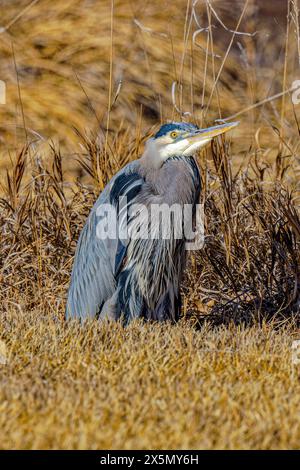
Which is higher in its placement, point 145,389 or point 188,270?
point 188,270

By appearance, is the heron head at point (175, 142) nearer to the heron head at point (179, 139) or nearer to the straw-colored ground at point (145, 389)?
the heron head at point (179, 139)

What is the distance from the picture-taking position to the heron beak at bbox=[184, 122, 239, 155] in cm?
445

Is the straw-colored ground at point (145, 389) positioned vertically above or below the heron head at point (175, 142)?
below

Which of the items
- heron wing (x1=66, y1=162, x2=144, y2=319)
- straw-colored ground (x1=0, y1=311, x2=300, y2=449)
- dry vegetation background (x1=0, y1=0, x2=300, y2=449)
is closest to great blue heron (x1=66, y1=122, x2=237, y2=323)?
heron wing (x1=66, y1=162, x2=144, y2=319)

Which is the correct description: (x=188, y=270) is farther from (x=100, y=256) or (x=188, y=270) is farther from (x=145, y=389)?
(x=145, y=389)

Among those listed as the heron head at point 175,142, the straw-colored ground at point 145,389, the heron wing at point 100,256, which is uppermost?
the heron head at point 175,142

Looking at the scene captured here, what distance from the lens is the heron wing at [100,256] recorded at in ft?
15.4

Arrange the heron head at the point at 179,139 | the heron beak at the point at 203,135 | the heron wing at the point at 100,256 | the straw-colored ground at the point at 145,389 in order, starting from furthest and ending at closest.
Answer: the heron wing at the point at 100,256
the heron head at the point at 179,139
the heron beak at the point at 203,135
the straw-colored ground at the point at 145,389

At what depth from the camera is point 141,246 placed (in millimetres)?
4762

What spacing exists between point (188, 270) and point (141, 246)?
0.70m

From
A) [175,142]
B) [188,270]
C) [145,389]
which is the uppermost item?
[175,142]

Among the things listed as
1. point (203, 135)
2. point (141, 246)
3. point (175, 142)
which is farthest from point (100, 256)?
point (203, 135)

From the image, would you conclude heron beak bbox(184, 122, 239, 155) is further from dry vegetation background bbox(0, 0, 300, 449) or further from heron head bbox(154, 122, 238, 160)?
dry vegetation background bbox(0, 0, 300, 449)

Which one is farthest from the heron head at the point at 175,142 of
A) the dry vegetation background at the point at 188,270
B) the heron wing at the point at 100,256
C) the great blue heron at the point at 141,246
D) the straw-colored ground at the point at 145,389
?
the straw-colored ground at the point at 145,389
